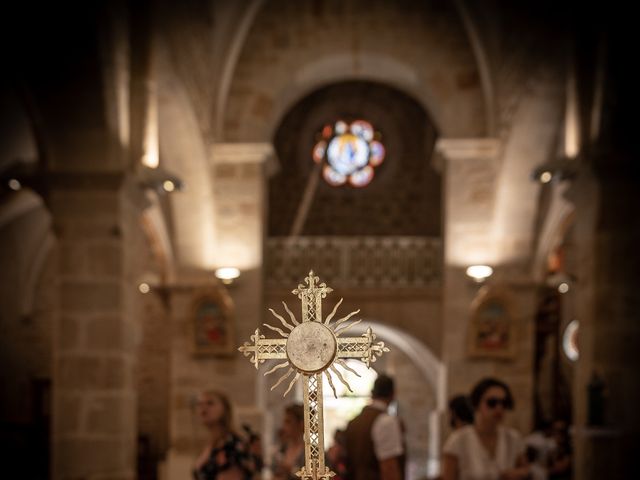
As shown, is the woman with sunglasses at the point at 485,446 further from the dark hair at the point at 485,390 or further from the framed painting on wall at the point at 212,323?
the framed painting on wall at the point at 212,323

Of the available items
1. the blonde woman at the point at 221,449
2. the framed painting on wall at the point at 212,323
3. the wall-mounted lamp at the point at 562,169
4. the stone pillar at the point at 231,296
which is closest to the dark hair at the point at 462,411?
the blonde woman at the point at 221,449

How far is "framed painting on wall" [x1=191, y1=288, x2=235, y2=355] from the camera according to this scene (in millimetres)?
14086

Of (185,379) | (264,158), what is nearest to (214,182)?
(264,158)

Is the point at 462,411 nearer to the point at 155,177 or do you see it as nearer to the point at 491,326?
the point at 155,177

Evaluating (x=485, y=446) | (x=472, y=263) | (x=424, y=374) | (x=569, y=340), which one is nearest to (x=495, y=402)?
(x=485, y=446)

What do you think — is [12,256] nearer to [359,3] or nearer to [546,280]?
[359,3]

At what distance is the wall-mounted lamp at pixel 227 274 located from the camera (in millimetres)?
14250

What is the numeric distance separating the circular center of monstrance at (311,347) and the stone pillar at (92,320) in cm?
530

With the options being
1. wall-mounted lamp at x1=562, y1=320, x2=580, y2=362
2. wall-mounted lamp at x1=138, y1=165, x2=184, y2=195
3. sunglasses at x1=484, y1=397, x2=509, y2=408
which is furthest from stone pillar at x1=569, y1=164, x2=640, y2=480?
wall-mounted lamp at x1=562, y1=320, x2=580, y2=362

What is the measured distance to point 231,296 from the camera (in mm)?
14430

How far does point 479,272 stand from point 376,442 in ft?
27.7

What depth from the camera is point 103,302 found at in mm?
8414

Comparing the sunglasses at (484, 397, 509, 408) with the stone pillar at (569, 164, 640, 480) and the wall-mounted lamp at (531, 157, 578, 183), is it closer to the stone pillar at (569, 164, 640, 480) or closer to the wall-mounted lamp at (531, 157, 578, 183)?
the stone pillar at (569, 164, 640, 480)

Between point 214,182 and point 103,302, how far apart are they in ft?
20.3
